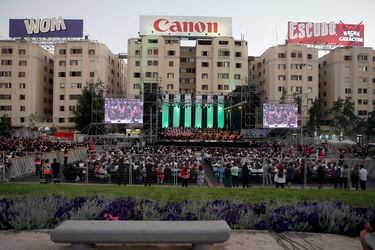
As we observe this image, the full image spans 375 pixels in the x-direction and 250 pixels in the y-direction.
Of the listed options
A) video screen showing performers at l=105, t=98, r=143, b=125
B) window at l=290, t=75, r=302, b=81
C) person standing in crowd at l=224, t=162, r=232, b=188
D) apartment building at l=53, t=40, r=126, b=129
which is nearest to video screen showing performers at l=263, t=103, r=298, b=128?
video screen showing performers at l=105, t=98, r=143, b=125

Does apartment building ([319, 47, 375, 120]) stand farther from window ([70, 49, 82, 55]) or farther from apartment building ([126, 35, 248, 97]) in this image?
window ([70, 49, 82, 55])

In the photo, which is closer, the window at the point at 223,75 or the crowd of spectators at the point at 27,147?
the crowd of spectators at the point at 27,147

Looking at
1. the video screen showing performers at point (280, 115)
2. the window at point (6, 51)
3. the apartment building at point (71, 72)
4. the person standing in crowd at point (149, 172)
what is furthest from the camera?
the apartment building at point (71, 72)

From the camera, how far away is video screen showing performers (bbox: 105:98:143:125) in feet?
129

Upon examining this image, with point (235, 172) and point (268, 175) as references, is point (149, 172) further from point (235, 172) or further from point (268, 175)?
point (268, 175)

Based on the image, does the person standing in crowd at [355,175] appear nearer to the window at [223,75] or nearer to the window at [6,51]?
the window at [223,75]

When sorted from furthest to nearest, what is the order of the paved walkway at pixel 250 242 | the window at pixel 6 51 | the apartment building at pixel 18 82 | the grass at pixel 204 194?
the window at pixel 6 51, the apartment building at pixel 18 82, the grass at pixel 204 194, the paved walkway at pixel 250 242

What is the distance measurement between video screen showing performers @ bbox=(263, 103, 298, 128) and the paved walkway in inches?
1370

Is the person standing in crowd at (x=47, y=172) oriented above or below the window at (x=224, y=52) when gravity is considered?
below

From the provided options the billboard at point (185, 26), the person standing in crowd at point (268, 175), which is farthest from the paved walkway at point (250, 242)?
the billboard at point (185, 26)

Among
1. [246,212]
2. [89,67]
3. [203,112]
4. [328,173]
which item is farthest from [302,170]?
[89,67]

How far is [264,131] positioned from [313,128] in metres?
16.6

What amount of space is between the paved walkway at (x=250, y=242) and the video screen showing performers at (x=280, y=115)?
114 feet

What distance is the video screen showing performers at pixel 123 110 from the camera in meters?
39.3
